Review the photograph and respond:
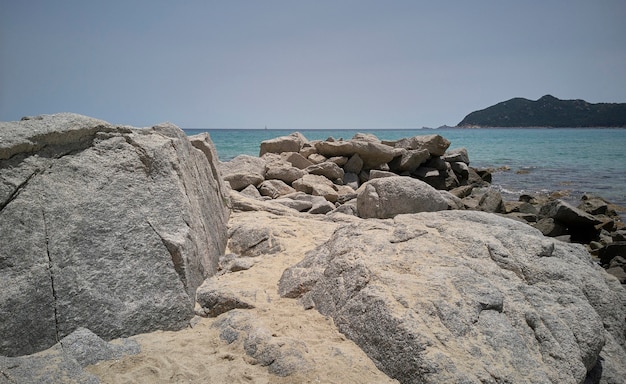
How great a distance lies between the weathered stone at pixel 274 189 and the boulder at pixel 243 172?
28cm

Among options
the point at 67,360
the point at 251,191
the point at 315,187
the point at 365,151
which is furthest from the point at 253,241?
the point at 365,151

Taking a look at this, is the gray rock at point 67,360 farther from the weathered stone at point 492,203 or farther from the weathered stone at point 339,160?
the weathered stone at point 339,160

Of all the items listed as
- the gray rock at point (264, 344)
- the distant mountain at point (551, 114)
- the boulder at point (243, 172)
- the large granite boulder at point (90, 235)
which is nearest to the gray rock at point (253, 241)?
the large granite boulder at point (90, 235)

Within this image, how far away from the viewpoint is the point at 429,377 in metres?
2.74

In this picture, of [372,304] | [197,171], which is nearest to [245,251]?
[197,171]

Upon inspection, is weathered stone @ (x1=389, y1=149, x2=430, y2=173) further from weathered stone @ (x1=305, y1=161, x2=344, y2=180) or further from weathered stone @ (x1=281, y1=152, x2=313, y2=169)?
weathered stone @ (x1=281, y1=152, x2=313, y2=169)

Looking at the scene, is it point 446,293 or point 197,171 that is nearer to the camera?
point 446,293

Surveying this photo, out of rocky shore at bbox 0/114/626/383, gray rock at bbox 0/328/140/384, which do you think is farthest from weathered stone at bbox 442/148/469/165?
gray rock at bbox 0/328/140/384

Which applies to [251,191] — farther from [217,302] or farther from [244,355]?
[244,355]

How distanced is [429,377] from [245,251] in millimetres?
3234

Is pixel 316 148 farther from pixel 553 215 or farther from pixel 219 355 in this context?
pixel 219 355

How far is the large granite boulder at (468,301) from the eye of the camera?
9.59 feet

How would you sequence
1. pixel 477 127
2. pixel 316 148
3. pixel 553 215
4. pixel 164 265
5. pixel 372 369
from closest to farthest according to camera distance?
pixel 372 369
pixel 164 265
pixel 553 215
pixel 316 148
pixel 477 127

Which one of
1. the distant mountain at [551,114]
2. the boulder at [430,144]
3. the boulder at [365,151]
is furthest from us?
the distant mountain at [551,114]
